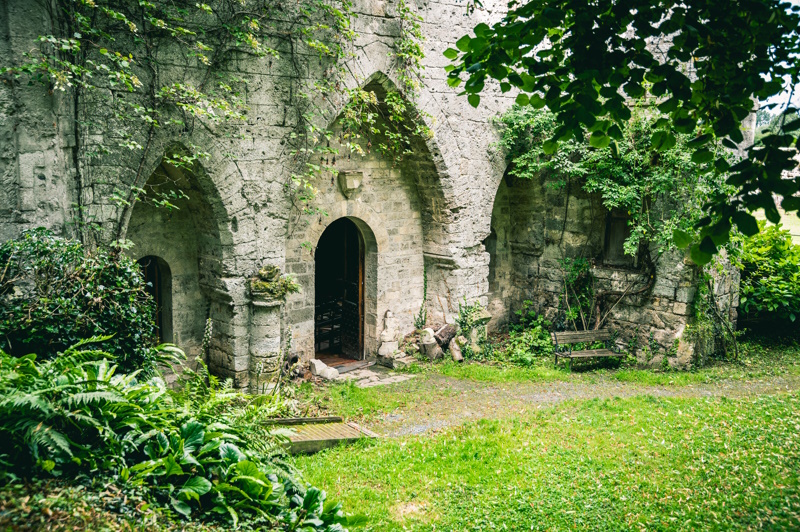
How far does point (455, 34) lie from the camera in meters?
10.4

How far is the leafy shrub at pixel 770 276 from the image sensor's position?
478 inches

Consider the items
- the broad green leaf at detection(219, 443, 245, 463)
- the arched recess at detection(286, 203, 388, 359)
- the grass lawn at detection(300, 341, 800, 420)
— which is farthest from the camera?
the arched recess at detection(286, 203, 388, 359)

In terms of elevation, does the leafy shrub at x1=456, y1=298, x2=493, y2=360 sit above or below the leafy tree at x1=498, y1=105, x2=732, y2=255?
below

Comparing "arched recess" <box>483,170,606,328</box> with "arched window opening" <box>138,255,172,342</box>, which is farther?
"arched recess" <box>483,170,606,328</box>

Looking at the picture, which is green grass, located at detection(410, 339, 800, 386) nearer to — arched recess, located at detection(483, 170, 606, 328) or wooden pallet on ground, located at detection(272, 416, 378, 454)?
arched recess, located at detection(483, 170, 606, 328)

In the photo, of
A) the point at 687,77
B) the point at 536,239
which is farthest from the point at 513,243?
the point at 687,77

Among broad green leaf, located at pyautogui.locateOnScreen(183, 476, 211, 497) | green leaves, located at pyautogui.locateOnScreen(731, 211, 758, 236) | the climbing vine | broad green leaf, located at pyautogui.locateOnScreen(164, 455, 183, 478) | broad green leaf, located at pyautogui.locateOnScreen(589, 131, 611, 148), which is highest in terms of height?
the climbing vine

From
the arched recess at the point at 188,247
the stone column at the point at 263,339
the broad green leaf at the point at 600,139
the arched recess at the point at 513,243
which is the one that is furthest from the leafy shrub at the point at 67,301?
the arched recess at the point at 513,243

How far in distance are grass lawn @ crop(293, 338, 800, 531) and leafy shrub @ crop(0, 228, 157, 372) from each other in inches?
83.2

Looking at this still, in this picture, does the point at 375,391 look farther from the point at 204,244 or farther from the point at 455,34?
the point at 455,34

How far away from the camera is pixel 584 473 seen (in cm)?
600

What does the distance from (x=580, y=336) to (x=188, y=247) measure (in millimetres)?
6996

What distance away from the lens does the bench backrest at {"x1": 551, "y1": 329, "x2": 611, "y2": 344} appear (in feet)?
36.8

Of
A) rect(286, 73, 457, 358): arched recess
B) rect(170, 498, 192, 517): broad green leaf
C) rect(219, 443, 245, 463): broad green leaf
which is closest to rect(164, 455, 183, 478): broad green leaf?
rect(170, 498, 192, 517): broad green leaf
